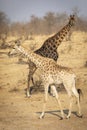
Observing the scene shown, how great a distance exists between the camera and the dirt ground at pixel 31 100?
416cm

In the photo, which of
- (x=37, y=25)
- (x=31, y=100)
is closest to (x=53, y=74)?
(x=31, y=100)

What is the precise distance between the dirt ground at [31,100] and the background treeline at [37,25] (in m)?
0.37

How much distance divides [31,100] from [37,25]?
2.45 meters

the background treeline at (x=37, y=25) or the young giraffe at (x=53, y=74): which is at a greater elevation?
the background treeline at (x=37, y=25)

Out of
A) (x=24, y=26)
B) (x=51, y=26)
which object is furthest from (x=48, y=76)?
(x=51, y=26)

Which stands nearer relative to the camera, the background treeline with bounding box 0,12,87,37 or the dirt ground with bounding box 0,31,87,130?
the dirt ground with bounding box 0,31,87,130

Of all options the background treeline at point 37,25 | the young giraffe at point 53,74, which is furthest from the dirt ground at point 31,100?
the background treeline at point 37,25

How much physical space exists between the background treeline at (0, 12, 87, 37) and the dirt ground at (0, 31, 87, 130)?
0.37 m

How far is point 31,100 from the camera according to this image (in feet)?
16.8

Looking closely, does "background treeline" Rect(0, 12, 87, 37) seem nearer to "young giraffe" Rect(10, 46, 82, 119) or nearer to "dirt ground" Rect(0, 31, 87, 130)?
"dirt ground" Rect(0, 31, 87, 130)

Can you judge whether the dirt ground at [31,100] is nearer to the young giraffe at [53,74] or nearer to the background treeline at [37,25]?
the young giraffe at [53,74]

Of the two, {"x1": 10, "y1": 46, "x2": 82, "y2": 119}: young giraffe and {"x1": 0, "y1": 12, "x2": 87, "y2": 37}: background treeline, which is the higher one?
{"x1": 0, "y1": 12, "x2": 87, "y2": 37}: background treeline

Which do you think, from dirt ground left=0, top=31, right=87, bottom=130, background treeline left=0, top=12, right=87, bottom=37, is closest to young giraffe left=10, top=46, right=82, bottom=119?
dirt ground left=0, top=31, right=87, bottom=130

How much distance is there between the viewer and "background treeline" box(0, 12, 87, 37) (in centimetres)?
648
